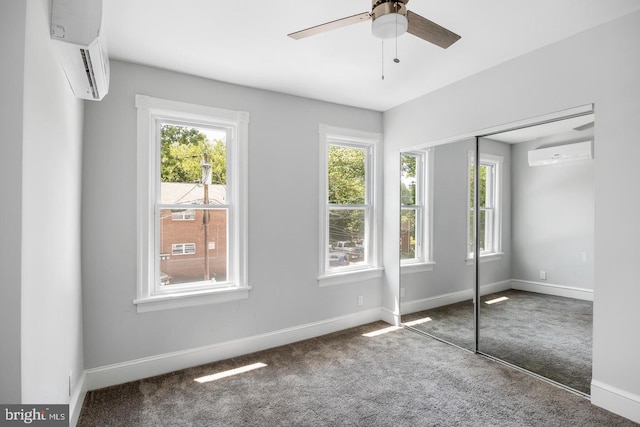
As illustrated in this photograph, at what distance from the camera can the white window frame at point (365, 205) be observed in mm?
3738

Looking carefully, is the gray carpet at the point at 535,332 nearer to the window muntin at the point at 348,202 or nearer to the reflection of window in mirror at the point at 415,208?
the reflection of window in mirror at the point at 415,208

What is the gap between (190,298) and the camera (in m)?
2.95

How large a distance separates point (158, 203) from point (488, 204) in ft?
10.3

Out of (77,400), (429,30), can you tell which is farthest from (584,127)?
(77,400)

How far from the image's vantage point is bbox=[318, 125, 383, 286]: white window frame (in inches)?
147

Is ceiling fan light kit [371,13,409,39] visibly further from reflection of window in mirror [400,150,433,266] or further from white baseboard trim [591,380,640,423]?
white baseboard trim [591,380,640,423]

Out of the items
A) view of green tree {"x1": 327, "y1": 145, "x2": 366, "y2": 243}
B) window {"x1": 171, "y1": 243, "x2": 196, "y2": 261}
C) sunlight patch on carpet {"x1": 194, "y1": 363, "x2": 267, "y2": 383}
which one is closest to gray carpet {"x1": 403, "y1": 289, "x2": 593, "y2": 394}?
view of green tree {"x1": 327, "y1": 145, "x2": 366, "y2": 243}

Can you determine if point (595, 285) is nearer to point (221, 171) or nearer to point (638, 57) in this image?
point (638, 57)

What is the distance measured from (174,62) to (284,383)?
2.87 m

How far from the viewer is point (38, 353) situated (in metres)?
1.48

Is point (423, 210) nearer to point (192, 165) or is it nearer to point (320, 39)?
point (320, 39)

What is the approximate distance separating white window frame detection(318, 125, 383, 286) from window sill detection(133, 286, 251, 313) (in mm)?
986

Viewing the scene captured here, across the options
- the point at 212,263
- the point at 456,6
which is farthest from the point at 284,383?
the point at 456,6

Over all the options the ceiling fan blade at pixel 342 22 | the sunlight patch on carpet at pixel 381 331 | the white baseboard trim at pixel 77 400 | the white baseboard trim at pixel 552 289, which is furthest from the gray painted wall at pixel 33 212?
the white baseboard trim at pixel 552 289
